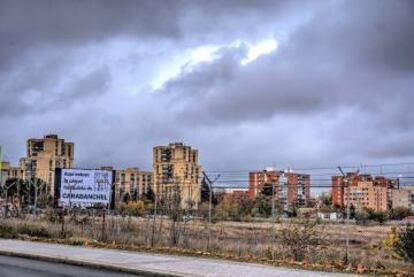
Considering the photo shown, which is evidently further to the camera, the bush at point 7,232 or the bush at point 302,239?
the bush at point 7,232

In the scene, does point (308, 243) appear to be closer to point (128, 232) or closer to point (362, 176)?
point (362, 176)

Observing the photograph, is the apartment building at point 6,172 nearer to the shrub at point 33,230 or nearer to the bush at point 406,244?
the shrub at point 33,230

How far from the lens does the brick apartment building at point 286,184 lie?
840 inches

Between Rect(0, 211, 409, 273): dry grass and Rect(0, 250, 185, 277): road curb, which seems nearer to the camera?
Rect(0, 250, 185, 277): road curb

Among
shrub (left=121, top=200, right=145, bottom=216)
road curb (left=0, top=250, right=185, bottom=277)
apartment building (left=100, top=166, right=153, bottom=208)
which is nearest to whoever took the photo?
road curb (left=0, top=250, right=185, bottom=277)

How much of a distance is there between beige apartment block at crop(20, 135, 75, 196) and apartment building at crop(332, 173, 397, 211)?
3075cm

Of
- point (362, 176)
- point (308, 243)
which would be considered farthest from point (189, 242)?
point (362, 176)

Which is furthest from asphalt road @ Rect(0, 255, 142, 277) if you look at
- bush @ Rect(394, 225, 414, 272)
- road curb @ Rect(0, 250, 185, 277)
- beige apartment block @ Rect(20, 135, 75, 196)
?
beige apartment block @ Rect(20, 135, 75, 196)

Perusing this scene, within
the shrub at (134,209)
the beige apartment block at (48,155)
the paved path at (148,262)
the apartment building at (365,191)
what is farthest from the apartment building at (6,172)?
the apartment building at (365,191)

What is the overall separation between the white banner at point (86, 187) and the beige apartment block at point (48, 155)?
1861 cm

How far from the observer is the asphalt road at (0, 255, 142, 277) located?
15798mm

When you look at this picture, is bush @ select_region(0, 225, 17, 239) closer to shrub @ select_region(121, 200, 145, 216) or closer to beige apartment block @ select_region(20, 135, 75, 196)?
shrub @ select_region(121, 200, 145, 216)

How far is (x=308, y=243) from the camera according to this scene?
60.9 ft

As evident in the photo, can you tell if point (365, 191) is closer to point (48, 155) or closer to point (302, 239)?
point (302, 239)
